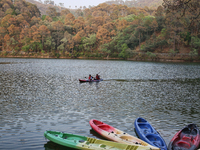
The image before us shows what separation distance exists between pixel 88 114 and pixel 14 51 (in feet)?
375

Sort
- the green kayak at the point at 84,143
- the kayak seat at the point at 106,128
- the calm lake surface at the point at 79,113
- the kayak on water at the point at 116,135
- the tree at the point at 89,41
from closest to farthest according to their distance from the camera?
1. the green kayak at the point at 84,143
2. the kayak on water at the point at 116,135
3. the kayak seat at the point at 106,128
4. the calm lake surface at the point at 79,113
5. the tree at the point at 89,41

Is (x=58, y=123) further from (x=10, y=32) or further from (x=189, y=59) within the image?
(x=10, y=32)

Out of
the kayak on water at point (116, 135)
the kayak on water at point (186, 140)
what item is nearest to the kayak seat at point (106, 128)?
the kayak on water at point (116, 135)

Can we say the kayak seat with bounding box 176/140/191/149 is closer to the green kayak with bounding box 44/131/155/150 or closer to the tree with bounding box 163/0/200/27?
the green kayak with bounding box 44/131/155/150

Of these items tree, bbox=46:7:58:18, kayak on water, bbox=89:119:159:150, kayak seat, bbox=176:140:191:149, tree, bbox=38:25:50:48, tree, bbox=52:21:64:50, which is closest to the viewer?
kayak on water, bbox=89:119:159:150

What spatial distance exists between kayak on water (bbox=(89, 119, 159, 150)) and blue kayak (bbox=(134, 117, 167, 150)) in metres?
0.60

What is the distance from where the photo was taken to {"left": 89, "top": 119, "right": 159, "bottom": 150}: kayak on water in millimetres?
10333

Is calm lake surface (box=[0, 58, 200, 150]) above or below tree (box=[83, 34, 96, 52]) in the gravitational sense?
below

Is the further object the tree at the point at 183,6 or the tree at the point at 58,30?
the tree at the point at 58,30

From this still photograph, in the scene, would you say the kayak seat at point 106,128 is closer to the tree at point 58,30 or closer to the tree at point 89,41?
the tree at point 89,41

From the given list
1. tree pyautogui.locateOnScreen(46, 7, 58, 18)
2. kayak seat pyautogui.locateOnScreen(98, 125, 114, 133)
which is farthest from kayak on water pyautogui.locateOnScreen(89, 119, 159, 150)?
tree pyautogui.locateOnScreen(46, 7, 58, 18)

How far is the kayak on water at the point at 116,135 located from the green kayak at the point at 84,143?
0.59 meters

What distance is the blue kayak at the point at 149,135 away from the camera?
34.5ft

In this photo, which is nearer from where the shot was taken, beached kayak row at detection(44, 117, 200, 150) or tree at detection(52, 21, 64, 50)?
beached kayak row at detection(44, 117, 200, 150)
